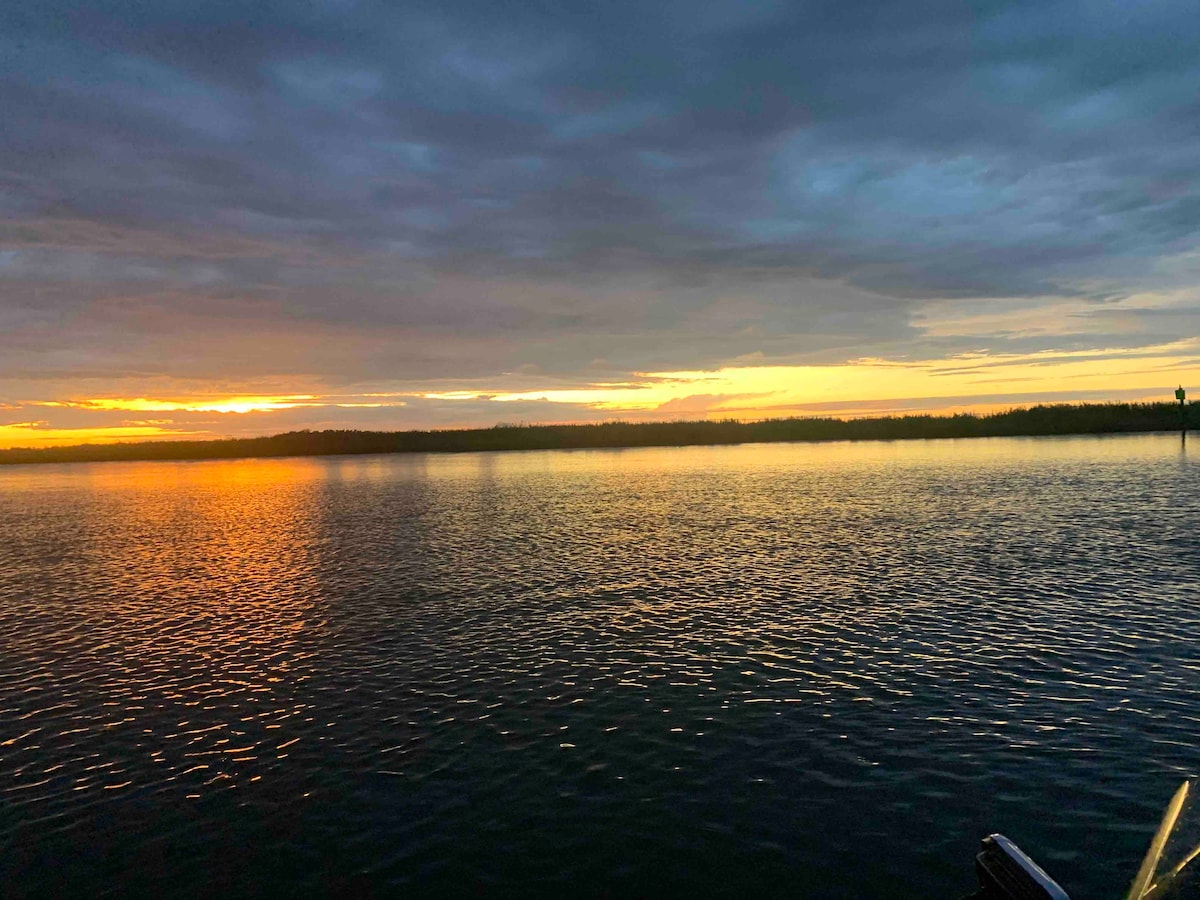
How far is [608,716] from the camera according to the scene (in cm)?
2141

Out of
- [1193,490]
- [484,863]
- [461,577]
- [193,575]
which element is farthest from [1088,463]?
[484,863]

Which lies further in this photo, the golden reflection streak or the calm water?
the golden reflection streak

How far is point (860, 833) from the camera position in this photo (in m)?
14.8

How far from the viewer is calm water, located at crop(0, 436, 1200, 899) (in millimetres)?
14539

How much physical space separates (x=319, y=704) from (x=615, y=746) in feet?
31.6

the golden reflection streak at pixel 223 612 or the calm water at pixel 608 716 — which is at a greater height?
the calm water at pixel 608 716

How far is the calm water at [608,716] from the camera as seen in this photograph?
47.7 ft

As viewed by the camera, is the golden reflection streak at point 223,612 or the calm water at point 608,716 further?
the golden reflection streak at point 223,612

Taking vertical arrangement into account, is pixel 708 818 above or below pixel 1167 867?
below

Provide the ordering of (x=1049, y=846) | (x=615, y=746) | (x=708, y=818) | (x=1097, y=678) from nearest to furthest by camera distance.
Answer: (x=1049, y=846) → (x=708, y=818) → (x=615, y=746) → (x=1097, y=678)

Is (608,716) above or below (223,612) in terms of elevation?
above

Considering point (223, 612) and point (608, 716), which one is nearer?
point (608, 716)

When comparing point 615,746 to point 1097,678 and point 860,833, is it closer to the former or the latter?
point 860,833

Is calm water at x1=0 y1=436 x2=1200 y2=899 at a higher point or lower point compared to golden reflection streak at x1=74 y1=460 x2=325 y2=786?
higher
